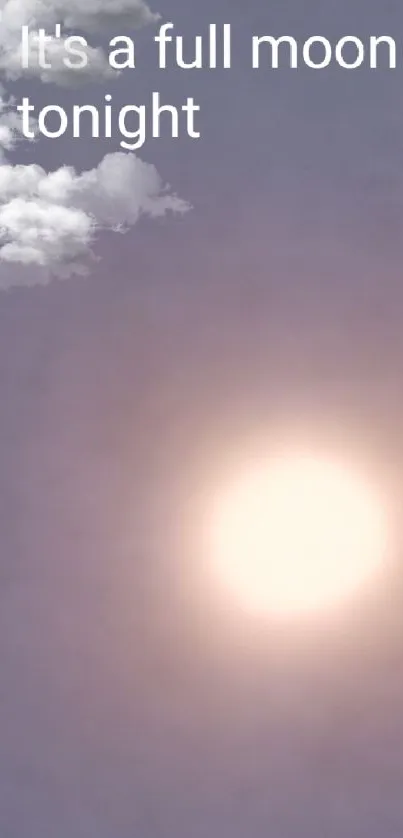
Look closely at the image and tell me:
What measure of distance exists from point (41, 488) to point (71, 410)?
1.05 ft

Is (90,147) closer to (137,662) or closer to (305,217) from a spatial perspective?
(305,217)

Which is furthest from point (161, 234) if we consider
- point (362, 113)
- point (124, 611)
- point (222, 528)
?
point (124, 611)

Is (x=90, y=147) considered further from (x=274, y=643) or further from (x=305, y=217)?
(x=274, y=643)

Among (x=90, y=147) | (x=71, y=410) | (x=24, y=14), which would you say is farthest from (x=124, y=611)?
(x=24, y=14)

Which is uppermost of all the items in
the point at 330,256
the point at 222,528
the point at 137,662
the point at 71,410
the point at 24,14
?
the point at 24,14

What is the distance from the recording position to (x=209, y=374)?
3.44 meters

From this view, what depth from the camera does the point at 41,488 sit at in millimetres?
3449

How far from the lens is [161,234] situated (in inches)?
136

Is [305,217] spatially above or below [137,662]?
above

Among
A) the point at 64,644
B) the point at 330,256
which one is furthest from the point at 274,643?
the point at 330,256

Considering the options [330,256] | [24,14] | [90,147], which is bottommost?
[330,256]

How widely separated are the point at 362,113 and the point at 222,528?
1.65 metres

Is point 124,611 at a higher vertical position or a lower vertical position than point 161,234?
lower

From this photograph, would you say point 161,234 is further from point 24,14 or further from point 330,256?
point 24,14
